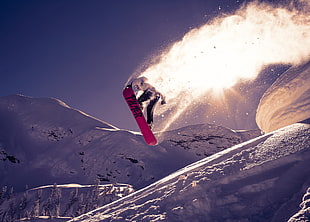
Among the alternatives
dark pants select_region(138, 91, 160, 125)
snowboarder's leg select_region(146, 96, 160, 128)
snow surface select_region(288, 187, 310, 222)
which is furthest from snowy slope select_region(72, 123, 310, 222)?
dark pants select_region(138, 91, 160, 125)

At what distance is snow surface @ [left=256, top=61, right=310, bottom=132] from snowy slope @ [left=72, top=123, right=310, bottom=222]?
4.26 meters

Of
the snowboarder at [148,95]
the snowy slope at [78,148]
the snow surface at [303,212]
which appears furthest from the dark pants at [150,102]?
the snowy slope at [78,148]

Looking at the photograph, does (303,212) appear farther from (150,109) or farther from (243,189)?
(150,109)

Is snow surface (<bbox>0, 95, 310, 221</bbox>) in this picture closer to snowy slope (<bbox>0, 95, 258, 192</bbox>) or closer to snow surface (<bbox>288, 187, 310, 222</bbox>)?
snow surface (<bbox>288, 187, 310, 222</bbox>)

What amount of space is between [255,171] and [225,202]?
141cm

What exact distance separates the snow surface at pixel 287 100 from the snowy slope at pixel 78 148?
7516 cm

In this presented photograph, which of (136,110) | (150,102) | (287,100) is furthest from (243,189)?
(287,100)

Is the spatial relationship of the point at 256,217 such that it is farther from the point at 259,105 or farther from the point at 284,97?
the point at 259,105

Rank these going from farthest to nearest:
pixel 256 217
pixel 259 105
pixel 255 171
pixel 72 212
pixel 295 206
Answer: pixel 72 212 → pixel 259 105 → pixel 255 171 → pixel 256 217 → pixel 295 206

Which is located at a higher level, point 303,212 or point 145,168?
point 145,168

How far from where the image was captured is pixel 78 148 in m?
116

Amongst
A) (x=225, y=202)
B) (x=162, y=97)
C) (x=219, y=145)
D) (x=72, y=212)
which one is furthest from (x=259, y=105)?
(x=219, y=145)

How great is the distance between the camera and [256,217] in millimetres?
5246

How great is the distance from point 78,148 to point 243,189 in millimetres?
119129
